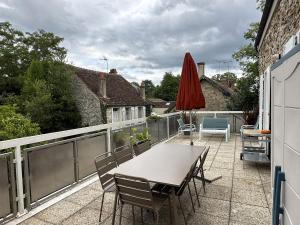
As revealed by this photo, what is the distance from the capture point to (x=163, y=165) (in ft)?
9.37

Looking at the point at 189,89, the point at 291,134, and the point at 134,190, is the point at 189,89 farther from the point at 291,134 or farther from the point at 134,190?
the point at 291,134

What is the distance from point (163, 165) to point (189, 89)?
1.53 m

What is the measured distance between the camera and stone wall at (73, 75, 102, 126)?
17.1m

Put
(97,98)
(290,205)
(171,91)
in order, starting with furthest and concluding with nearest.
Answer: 1. (171,91)
2. (97,98)
3. (290,205)

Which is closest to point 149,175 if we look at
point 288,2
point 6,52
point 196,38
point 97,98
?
point 288,2

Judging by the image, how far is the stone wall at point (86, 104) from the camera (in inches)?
672

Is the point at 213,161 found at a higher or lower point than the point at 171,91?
lower

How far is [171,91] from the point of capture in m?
46.1

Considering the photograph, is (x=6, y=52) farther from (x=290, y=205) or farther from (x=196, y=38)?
(x=290, y=205)

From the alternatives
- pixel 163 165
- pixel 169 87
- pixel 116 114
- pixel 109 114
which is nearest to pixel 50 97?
pixel 109 114

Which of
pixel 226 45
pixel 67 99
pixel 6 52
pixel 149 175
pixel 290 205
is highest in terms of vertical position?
pixel 6 52

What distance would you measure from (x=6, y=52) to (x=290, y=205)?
27.4 m

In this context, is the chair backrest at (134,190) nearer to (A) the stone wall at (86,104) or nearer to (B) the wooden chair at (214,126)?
(B) the wooden chair at (214,126)

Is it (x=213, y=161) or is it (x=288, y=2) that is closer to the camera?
(x=288, y=2)
